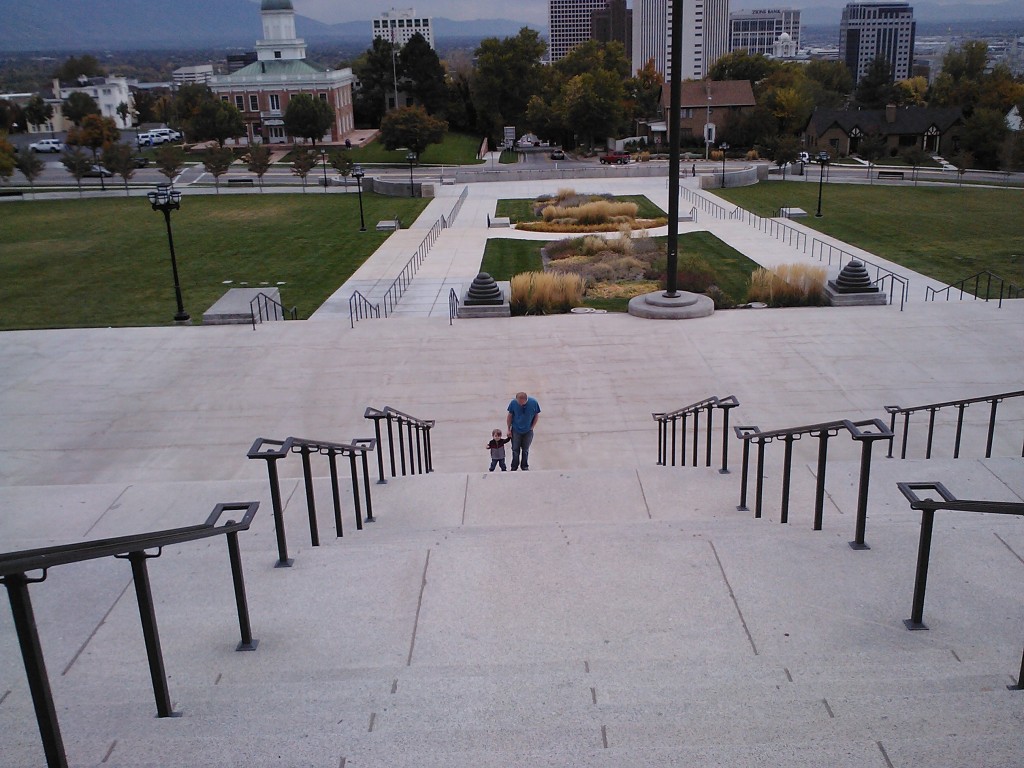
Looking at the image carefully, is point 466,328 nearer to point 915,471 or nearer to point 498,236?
point 915,471

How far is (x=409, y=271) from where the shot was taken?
2889 cm

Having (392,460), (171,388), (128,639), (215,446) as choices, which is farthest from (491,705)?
(171,388)

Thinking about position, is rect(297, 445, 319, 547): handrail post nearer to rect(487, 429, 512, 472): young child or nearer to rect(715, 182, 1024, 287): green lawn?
rect(487, 429, 512, 472): young child

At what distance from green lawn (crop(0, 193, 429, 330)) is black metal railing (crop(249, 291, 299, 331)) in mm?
463

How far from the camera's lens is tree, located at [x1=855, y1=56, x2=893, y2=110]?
114125mm

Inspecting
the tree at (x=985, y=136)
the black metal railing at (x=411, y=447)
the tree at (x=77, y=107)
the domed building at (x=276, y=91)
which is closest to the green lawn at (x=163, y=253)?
the black metal railing at (x=411, y=447)

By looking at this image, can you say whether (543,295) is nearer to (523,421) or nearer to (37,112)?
(523,421)

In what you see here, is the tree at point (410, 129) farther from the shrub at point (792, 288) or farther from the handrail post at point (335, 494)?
Result: the handrail post at point (335, 494)

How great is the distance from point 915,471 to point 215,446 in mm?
9842

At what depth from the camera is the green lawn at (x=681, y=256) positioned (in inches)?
952

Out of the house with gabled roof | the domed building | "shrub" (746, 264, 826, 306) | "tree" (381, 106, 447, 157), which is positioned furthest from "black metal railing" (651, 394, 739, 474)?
the house with gabled roof

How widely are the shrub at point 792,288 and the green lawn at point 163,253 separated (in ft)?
37.1

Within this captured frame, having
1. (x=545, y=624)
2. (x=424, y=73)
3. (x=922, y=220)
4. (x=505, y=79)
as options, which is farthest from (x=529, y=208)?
(x=424, y=73)

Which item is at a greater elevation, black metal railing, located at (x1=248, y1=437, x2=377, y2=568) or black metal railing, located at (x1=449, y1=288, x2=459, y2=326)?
black metal railing, located at (x1=248, y1=437, x2=377, y2=568)
